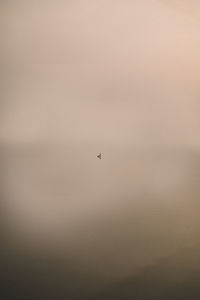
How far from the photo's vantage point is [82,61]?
1333 mm

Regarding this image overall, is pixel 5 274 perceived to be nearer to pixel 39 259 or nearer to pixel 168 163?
pixel 39 259

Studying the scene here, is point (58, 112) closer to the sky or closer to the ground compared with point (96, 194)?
closer to the sky

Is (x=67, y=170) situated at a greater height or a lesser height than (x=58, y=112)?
lesser

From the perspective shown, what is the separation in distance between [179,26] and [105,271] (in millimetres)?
1324

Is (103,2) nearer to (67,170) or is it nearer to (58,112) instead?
(58,112)

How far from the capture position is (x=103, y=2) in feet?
4.34

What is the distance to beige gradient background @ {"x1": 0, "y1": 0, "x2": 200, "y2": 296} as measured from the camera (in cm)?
129

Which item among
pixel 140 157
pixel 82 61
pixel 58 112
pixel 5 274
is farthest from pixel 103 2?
pixel 5 274

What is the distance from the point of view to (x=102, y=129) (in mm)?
1382

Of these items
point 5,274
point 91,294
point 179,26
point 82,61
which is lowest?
point 91,294

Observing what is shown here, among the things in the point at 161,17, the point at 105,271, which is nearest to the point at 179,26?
the point at 161,17

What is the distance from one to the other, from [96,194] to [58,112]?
450 millimetres

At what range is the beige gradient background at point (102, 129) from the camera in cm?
129

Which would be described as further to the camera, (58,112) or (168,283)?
(168,283)
